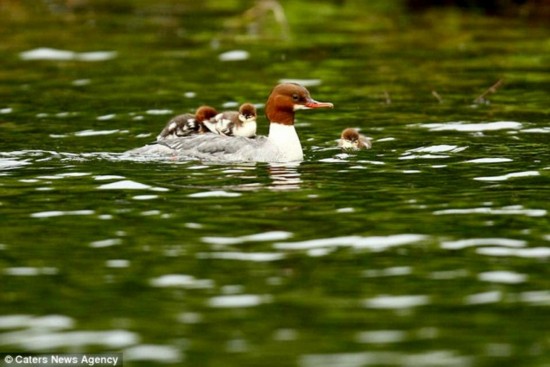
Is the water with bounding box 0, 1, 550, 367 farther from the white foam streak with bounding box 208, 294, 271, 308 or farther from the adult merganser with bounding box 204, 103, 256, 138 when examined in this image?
the adult merganser with bounding box 204, 103, 256, 138

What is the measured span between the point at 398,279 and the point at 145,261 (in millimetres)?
2161

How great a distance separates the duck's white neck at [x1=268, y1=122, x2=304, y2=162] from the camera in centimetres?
1694

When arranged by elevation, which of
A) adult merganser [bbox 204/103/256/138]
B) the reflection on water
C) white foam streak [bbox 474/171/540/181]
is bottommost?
white foam streak [bbox 474/171/540/181]

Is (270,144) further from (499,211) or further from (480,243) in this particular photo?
(480,243)

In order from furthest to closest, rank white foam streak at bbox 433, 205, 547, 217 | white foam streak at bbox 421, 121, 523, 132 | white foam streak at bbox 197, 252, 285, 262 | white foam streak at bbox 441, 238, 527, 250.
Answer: white foam streak at bbox 421, 121, 523, 132
white foam streak at bbox 433, 205, 547, 217
white foam streak at bbox 441, 238, 527, 250
white foam streak at bbox 197, 252, 285, 262

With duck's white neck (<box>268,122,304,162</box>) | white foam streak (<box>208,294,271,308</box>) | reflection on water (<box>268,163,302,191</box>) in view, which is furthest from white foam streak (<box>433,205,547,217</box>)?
duck's white neck (<box>268,122,304,162</box>)

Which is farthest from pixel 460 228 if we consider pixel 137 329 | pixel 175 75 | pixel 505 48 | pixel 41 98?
pixel 505 48

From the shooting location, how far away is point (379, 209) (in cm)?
1355

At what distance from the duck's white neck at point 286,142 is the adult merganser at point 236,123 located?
785 mm

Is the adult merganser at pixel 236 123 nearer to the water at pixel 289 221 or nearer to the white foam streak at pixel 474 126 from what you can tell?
the water at pixel 289 221

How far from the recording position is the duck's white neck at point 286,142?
16.9 metres

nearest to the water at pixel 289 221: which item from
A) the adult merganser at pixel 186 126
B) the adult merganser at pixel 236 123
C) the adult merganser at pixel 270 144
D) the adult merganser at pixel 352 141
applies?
the adult merganser at pixel 352 141

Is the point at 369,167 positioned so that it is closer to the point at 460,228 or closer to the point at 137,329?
the point at 460,228

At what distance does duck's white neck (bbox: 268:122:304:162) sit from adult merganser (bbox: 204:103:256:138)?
30.9 inches
